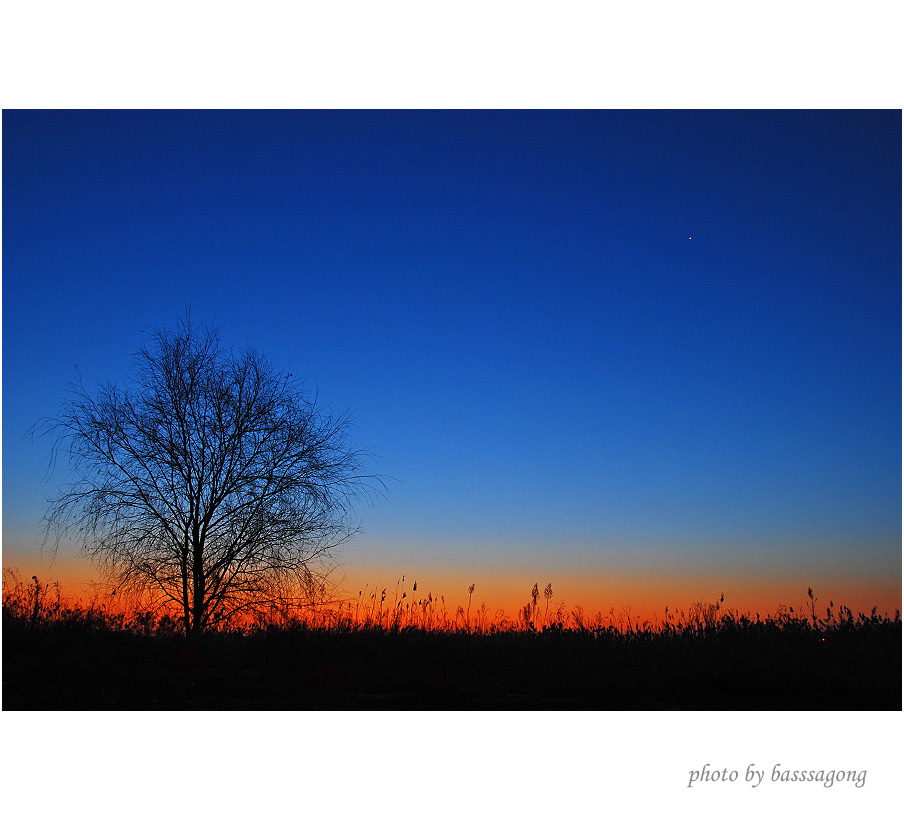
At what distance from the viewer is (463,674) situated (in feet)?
30.0

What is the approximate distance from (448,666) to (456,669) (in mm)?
265

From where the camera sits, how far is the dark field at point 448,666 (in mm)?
7895

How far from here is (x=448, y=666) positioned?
376 inches

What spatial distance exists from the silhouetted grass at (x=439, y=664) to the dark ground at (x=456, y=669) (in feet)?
0.08

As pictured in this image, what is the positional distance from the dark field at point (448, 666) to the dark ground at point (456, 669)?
0.02 m

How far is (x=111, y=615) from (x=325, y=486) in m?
4.29

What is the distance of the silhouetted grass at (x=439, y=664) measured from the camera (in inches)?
312

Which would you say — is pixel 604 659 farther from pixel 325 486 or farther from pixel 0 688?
pixel 0 688

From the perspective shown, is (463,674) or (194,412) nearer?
(463,674)

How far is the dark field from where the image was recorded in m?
7.89

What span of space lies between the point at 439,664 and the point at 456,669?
39cm

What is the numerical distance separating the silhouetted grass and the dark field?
0.08 ft
